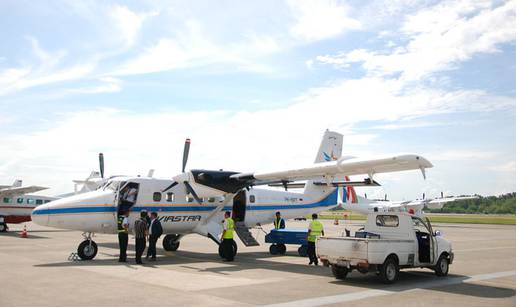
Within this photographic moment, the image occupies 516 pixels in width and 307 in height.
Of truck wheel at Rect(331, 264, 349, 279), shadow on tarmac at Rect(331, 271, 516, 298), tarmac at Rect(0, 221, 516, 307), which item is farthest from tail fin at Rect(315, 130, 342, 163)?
truck wheel at Rect(331, 264, 349, 279)

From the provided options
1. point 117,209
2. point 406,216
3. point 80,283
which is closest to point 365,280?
point 406,216

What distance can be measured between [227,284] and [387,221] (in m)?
5.18

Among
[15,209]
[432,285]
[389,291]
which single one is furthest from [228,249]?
[15,209]

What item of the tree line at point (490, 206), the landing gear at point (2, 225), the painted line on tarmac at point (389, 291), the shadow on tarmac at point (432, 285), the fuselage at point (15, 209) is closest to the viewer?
the painted line on tarmac at point (389, 291)

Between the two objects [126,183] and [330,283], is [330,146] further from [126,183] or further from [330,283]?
[330,283]

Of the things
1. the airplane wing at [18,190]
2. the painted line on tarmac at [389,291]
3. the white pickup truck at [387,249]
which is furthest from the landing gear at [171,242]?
the airplane wing at [18,190]

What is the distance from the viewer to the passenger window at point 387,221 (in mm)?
13312

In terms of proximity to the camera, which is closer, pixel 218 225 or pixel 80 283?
pixel 80 283

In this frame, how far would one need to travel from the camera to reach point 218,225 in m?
19.1

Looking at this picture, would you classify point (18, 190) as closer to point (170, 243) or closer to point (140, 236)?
point (170, 243)

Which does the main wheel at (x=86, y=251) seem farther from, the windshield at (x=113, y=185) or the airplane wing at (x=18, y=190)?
the airplane wing at (x=18, y=190)

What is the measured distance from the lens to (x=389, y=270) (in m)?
11.8

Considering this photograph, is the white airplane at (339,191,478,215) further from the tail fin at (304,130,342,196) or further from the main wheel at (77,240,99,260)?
the main wheel at (77,240,99,260)

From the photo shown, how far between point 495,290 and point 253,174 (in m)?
8.43
